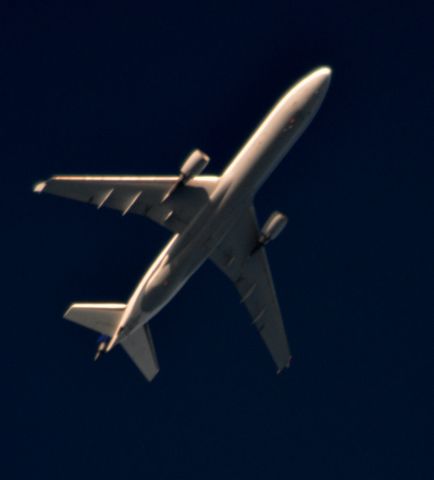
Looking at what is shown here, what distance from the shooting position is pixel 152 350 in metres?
79.5

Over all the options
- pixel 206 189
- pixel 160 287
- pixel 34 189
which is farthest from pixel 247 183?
pixel 34 189

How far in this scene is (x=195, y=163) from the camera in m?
70.8

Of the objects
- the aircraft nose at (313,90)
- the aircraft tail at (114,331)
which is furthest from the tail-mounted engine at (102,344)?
the aircraft nose at (313,90)

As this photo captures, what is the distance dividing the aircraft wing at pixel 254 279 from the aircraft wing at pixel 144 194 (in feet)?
18.2

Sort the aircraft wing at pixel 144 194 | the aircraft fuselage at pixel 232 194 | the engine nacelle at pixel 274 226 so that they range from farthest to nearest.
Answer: the engine nacelle at pixel 274 226, the aircraft wing at pixel 144 194, the aircraft fuselage at pixel 232 194

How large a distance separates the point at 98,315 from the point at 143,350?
4766mm

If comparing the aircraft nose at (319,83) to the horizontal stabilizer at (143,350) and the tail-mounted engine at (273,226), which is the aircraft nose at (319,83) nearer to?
the tail-mounted engine at (273,226)

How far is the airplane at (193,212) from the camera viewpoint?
69.9 metres

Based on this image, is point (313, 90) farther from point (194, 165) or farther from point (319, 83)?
point (194, 165)

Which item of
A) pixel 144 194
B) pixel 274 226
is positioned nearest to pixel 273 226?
pixel 274 226

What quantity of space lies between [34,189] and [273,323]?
22.7m

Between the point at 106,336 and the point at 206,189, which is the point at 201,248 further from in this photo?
the point at 106,336

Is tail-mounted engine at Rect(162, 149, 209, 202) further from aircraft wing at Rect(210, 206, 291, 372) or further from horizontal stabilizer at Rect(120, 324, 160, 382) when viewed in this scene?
horizontal stabilizer at Rect(120, 324, 160, 382)

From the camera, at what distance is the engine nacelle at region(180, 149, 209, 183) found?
7081 cm
